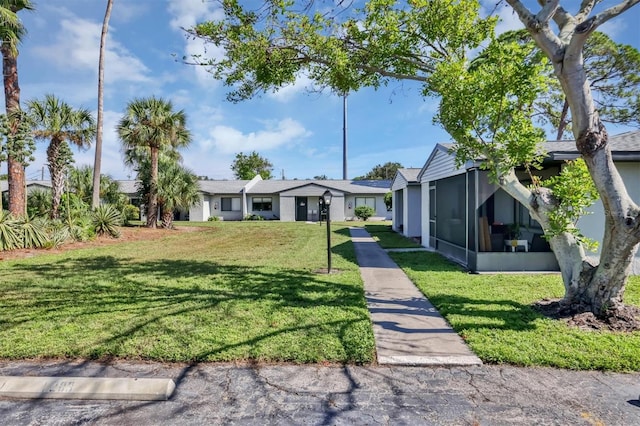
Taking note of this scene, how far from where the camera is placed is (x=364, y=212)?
29.8 m

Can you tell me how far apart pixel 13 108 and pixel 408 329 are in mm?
15464

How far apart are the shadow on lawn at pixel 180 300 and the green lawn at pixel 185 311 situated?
2 cm

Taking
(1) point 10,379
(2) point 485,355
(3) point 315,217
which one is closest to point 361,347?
(2) point 485,355

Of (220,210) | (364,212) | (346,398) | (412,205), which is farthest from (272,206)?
(346,398)

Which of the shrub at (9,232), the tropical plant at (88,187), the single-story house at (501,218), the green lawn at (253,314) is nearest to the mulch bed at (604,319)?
the green lawn at (253,314)

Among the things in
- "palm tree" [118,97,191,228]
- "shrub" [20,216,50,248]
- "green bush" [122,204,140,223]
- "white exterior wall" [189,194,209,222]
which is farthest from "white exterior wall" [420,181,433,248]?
"white exterior wall" [189,194,209,222]

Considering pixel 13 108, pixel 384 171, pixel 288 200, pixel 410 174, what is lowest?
pixel 288 200

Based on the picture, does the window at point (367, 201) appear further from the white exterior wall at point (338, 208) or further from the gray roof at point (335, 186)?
the white exterior wall at point (338, 208)

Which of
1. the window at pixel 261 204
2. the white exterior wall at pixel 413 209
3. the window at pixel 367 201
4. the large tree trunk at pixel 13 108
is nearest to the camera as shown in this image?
the large tree trunk at pixel 13 108

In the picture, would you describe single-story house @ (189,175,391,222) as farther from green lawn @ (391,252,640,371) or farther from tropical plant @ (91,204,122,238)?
green lawn @ (391,252,640,371)

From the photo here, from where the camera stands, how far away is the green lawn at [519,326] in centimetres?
357

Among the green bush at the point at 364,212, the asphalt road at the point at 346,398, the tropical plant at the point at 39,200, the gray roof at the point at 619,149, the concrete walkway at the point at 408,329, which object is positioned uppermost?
the gray roof at the point at 619,149

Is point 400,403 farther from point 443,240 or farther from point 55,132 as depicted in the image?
Answer: point 55,132

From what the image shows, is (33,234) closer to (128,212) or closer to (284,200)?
(128,212)
